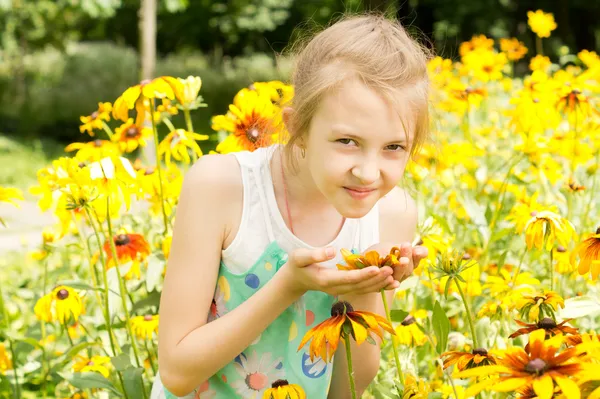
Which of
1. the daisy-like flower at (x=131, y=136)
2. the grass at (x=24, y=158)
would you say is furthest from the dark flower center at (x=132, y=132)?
the grass at (x=24, y=158)

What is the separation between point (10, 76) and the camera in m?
12.6

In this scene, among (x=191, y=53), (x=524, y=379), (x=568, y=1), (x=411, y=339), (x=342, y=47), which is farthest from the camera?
(x=191, y=53)

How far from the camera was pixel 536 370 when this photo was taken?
27.1 inches

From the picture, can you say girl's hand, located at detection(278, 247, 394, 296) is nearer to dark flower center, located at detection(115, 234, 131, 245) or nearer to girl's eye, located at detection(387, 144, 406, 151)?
girl's eye, located at detection(387, 144, 406, 151)

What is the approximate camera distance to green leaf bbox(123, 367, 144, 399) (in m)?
1.32

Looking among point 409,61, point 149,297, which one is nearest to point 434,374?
point 149,297

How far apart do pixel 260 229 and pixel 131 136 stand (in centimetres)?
75

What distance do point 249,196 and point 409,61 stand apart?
31 centimetres

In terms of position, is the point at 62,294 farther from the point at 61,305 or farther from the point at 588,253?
the point at 588,253

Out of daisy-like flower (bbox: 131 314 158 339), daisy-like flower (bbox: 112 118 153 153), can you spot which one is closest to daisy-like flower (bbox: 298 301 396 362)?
daisy-like flower (bbox: 131 314 158 339)

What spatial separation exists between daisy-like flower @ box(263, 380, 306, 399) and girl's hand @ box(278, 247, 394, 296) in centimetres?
18

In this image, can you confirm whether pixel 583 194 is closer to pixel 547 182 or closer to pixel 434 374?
pixel 547 182

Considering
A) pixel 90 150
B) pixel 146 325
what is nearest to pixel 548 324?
pixel 146 325

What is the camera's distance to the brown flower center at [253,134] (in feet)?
5.19
